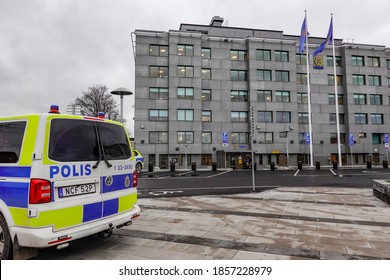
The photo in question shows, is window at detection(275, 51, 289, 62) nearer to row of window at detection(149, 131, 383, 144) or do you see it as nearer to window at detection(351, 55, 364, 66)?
window at detection(351, 55, 364, 66)

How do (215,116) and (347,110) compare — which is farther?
(347,110)

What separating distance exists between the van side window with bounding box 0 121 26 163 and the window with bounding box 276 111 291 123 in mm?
36183

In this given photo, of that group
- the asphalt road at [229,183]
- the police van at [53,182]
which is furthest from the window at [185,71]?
the police van at [53,182]

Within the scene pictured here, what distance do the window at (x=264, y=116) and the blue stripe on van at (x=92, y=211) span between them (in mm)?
34461

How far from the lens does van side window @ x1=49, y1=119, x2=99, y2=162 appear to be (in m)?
3.37

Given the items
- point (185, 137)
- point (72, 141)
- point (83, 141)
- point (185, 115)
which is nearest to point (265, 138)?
point (185, 137)

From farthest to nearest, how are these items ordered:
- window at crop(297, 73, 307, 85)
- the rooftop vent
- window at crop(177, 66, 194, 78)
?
the rooftop vent < window at crop(297, 73, 307, 85) < window at crop(177, 66, 194, 78)

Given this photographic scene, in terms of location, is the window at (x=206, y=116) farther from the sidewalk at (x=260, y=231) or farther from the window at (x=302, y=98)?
the sidewalk at (x=260, y=231)

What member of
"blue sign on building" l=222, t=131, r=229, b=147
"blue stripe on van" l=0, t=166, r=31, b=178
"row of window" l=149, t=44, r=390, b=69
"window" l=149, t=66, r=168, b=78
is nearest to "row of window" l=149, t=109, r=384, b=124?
"blue sign on building" l=222, t=131, r=229, b=147

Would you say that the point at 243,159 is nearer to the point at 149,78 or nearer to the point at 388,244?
the point at 149,78

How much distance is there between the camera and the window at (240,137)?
117 ft

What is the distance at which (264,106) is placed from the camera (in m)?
36.4
